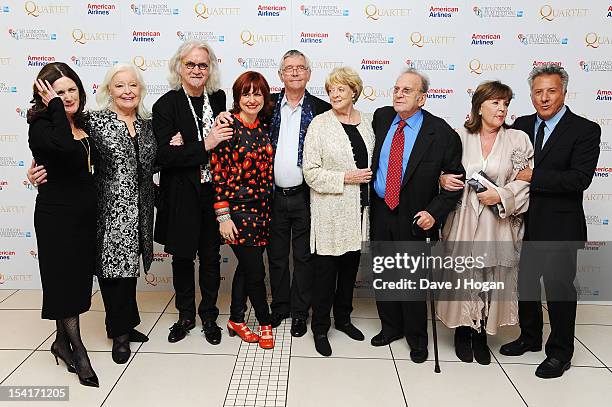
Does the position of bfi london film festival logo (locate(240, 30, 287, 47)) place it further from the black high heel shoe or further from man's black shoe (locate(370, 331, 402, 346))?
the black high heel shoe

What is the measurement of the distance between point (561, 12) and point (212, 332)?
3107mm

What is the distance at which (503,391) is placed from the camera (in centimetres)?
266

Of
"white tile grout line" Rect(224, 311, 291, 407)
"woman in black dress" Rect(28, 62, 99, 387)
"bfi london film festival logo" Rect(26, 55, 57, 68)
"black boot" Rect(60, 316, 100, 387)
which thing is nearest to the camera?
"woman in black dress" Rect(28, 62, 99, 387)

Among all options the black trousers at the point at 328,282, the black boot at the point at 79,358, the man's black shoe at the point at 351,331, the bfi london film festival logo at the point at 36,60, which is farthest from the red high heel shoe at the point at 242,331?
the bfi london film festival logo at the point at 36,60

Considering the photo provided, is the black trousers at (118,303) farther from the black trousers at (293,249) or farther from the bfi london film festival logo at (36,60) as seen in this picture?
the bfi london film festival logo at (36,60)

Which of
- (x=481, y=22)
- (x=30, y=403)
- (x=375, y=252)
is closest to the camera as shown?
(x=30, y=403)

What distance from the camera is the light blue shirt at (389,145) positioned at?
2.84 metres

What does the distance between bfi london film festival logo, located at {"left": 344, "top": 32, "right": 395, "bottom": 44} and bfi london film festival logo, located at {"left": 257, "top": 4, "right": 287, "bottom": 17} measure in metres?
0.46

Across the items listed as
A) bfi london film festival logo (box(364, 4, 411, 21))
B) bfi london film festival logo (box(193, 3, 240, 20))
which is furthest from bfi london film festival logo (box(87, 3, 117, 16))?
bfi london film festival logo (box(364, 4, 411, 21))

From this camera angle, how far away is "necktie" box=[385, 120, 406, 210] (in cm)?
283

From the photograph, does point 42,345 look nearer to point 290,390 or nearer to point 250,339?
point 250,339

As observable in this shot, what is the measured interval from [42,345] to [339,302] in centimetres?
172

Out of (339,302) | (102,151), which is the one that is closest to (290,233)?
(339,302)

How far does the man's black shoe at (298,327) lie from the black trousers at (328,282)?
0.53 feet
